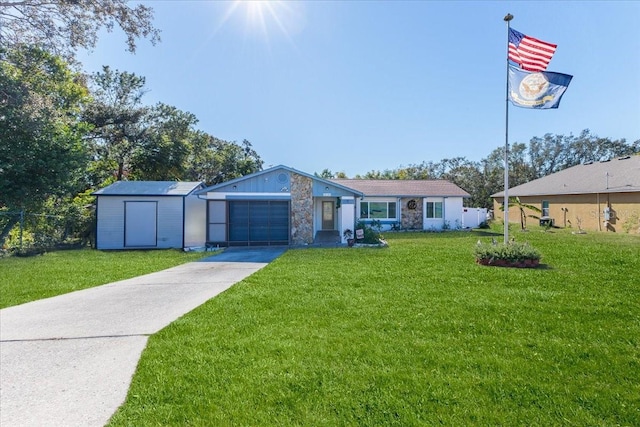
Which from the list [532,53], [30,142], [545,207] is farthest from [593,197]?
[30,142]

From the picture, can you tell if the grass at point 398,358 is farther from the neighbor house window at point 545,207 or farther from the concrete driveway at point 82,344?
the neighbor house window at point 545,207

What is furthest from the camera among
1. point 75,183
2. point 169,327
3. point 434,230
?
point 434,230

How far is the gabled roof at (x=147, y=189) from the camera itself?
15219 mm

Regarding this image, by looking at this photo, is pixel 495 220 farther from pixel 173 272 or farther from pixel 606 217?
pixel 173 272

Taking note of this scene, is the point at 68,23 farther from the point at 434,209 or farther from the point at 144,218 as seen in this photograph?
the point at 434,209

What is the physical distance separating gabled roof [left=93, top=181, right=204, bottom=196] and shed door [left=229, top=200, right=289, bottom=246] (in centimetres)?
269

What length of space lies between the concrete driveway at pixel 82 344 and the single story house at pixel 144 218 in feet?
26.5

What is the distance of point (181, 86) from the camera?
18047 millimetres

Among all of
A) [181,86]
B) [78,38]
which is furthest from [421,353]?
[181,86]

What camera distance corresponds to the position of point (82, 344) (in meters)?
4.27

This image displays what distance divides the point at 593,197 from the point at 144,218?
2717 cm

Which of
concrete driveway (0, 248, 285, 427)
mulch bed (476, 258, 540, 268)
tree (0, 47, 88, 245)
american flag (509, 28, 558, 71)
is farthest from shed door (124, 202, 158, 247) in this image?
american flag (509, 28, 558, 71)

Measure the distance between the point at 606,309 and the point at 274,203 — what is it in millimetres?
12941

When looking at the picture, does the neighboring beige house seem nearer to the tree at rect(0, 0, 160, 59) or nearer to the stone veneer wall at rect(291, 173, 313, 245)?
the stone veneer wall at rect(291, 173, 313, 245)
